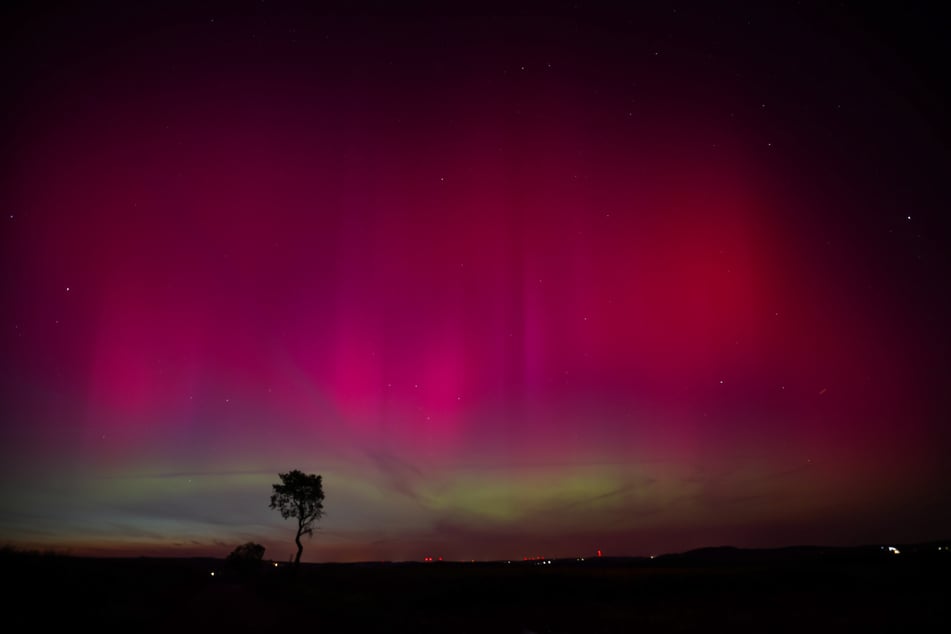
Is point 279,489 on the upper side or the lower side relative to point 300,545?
upper

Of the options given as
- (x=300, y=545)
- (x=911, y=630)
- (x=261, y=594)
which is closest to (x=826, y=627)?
(x=911, y=630)

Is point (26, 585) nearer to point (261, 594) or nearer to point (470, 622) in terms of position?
point (261, 594)

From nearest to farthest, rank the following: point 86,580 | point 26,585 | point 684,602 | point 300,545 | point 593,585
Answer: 1. point 26,585
2. point 86,580
3. point 684,602
4. point 593,585
5. point 300,545

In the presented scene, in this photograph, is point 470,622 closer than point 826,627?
No

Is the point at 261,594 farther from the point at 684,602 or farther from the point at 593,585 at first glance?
the point at 684,602

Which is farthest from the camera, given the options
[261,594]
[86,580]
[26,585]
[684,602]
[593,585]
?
[593,585]

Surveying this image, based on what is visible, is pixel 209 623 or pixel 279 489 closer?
pixel 209 623

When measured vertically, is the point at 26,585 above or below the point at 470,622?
above

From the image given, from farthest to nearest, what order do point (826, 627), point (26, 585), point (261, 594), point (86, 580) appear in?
point (261, 594) → point (86, 580) → point (826, 627) → point (26, 585)

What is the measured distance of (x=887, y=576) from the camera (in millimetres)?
46812

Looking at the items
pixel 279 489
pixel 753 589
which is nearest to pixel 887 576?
pixel 753 589

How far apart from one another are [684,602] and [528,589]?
1209cm

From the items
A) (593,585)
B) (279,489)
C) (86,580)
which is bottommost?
(593,585)

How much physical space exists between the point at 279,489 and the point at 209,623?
126 ft
